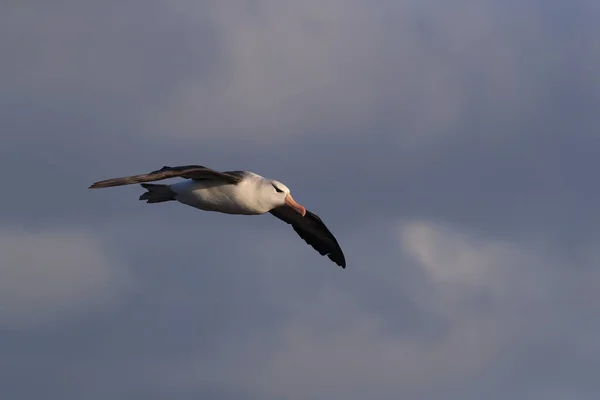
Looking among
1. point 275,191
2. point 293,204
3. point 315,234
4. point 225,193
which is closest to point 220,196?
point 225,193

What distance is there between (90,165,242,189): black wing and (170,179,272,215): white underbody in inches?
7.1

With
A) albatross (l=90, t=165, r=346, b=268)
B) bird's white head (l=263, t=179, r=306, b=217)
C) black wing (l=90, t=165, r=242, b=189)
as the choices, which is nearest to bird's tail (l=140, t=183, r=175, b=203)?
albatross (l=90, t=165, r=346, b=268)

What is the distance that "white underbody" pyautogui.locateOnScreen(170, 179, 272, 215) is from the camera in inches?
1005

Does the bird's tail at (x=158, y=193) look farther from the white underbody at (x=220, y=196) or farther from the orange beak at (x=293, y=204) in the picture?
the orange beak at (x=293, y=204)

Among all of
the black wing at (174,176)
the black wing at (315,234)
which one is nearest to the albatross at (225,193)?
the black wing at (174,176)

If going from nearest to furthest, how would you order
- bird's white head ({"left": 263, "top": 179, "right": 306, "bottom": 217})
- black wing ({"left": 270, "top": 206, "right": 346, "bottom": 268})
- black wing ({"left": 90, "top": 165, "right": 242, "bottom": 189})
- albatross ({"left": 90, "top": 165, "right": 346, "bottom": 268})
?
black wing ({"left": 90, "top": 165, "right": 242, "bottom": 189})
albatross ({"left": 90, "top": 165, "right": 346, "bottom": 268})
bird's white head ({"left": 263, "top": 179, "right": 306, "bottom": 217})
black wing ({"left": 270, "top": 206, "right": 346, "bottom": 268})

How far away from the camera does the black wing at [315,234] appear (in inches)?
1185

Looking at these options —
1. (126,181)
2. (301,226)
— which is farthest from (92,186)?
(301,226)

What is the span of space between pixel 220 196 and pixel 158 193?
148 cm

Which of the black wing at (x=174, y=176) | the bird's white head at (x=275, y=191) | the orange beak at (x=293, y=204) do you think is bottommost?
the black wing at (x=174, y=176)

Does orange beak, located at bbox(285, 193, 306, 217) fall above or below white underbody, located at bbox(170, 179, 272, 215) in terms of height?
above

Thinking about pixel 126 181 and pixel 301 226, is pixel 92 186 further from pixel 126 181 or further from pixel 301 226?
pixel 301 226

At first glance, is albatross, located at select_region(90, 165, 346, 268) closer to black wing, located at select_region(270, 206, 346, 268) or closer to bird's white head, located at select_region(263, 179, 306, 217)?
bird's white head, located at select_region(263, 179, 306, 217)

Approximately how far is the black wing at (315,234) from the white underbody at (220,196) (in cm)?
427
